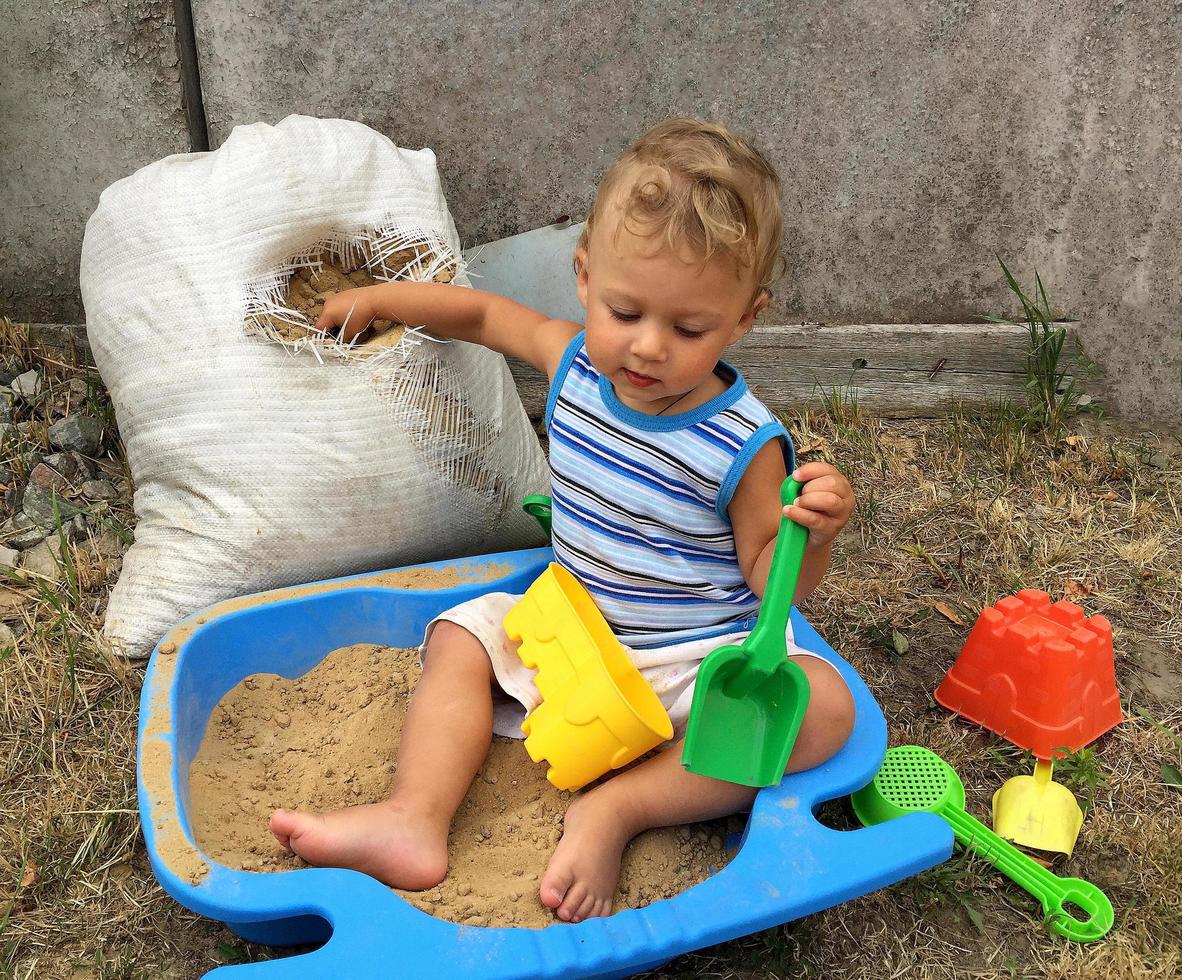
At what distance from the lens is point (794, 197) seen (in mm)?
2301

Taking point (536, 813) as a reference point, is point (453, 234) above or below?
above

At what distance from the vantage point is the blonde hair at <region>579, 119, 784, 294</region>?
1282 mm

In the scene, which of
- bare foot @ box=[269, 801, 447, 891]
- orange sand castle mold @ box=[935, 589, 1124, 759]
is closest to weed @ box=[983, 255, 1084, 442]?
orange sand castle mold @ box=[935, 589, 1124, 759]

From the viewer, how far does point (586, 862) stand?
1.32 metres

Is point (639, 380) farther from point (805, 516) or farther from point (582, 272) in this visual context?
point (805, 516)

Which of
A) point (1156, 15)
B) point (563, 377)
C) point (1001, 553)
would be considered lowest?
point (1001, 553)

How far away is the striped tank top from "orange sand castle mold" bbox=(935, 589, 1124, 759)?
15.4 inches

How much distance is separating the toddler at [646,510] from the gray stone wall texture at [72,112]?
3.13 feet

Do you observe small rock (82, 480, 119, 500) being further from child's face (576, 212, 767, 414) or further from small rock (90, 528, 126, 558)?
child's face (576, 212, 767, 414)

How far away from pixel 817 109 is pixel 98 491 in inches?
61.0

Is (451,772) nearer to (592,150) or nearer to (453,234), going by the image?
(453,234)

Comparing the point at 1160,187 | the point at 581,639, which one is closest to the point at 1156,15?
the point at 1160,187

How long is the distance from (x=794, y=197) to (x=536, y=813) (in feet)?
4.59

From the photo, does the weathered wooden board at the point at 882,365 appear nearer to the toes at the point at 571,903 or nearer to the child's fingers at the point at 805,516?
the child's fingers at the point at 805,516
